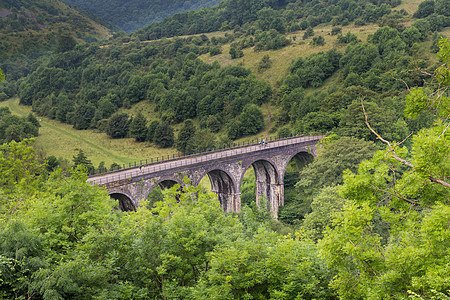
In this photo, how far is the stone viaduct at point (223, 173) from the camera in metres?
42.1

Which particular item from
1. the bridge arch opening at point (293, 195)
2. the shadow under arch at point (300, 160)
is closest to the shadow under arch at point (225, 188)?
the bridge arch opening at point (293, 195)

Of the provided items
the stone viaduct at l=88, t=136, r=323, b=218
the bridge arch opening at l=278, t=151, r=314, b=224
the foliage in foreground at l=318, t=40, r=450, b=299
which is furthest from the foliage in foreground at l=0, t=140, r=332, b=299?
the bridge arch opening at l=278, t=151, r=314, b=224

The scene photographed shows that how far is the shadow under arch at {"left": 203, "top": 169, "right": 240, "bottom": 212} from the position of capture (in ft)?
177

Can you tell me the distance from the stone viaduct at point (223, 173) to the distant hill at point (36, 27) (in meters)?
140

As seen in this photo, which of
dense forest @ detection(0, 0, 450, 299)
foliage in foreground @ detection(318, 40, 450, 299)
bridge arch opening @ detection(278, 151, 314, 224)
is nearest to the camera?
foliage in foreground @ detection(318, 40, 450, 299)

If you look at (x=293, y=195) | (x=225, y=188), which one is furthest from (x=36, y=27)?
(x=293, y=195)

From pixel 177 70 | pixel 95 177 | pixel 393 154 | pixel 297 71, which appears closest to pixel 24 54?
pixel 177 70

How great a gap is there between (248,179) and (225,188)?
14946mm

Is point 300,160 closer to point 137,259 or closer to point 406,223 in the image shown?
point 137,259

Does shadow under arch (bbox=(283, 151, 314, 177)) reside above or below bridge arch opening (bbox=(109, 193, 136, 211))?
above

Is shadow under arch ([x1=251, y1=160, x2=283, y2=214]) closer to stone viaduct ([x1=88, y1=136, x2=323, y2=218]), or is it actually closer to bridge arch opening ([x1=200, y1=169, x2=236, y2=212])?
stone viaduct ([x1=88, y1=136, x2=323, y2=218])

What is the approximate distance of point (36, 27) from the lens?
175m

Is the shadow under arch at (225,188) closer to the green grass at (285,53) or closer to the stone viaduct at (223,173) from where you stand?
the stone viaduct at (223,173)

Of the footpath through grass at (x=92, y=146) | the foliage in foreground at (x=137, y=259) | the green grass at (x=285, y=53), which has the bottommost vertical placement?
the foliage in foreground at (x=137, y=259)
